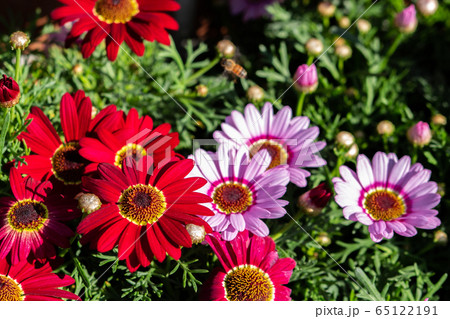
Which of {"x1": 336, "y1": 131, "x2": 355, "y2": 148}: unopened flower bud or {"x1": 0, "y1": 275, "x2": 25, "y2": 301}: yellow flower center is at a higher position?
{"x1": 336, "y1": 131, "x2": 355, "y2": 148}: unopened flower bud

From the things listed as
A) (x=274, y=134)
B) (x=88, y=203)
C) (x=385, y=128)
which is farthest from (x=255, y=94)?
(x=88, y=203)

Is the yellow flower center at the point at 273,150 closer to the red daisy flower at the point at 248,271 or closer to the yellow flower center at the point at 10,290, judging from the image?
the red daisy flower at the point at 248,271

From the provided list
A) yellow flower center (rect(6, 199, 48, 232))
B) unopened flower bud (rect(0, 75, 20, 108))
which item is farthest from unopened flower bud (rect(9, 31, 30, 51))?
yellow flower center (rect(6, 199, 48, 232))

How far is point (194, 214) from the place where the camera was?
4.03 ft

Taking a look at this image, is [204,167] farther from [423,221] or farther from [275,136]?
[423,221]

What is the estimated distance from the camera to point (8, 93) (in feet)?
3.96

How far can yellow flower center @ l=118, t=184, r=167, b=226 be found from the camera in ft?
4.09

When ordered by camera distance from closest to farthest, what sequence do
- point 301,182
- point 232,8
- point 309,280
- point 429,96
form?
point 301,182 → point 309,280 → point 429,96 → point 232,8

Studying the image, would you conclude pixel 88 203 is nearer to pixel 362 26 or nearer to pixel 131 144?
pixel 131 144

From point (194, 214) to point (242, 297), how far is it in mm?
252

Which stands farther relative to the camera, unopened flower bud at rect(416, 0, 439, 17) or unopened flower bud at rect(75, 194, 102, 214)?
unopened flower bud at rect(416, 0, 439, 17)

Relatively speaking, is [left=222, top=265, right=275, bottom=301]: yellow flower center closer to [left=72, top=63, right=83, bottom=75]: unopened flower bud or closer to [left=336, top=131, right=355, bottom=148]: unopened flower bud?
[left=336, top=131, right=355, bottom=148]: unopened flower bud

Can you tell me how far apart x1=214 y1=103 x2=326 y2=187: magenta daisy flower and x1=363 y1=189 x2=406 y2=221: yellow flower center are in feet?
0.65

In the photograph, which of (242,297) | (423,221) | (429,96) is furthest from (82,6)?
(429,96)
